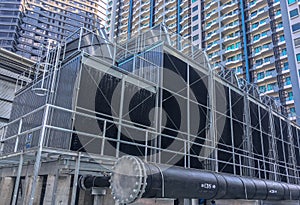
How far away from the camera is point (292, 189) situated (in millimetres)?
13961

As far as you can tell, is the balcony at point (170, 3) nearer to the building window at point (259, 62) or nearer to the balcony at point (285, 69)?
the building window at point (259, 62)

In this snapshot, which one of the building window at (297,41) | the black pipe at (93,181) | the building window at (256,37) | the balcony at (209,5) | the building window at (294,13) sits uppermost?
the balcony at (209,5)

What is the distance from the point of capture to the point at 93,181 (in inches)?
314

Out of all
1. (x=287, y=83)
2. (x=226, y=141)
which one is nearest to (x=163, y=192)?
(x=226, y=141)

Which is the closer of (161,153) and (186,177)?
(186,177)

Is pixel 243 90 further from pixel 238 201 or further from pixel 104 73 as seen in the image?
pixel 104 73

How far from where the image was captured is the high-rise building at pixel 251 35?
41062 mm

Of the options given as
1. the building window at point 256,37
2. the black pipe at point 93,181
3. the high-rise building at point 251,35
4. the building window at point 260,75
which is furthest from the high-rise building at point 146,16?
the black pipe at point 93,181

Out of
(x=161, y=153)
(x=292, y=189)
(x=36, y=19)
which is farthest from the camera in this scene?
(x=36, y=19)

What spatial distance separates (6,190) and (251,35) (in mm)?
48927

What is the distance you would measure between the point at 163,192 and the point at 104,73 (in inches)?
208

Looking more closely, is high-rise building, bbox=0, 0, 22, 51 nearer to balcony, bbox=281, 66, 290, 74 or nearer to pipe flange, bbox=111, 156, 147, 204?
balcony, bbox=281, 66, 290, 74

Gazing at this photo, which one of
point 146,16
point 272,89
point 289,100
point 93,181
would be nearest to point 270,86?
point 272,89

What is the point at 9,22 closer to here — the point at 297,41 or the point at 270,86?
the point at 270,86
